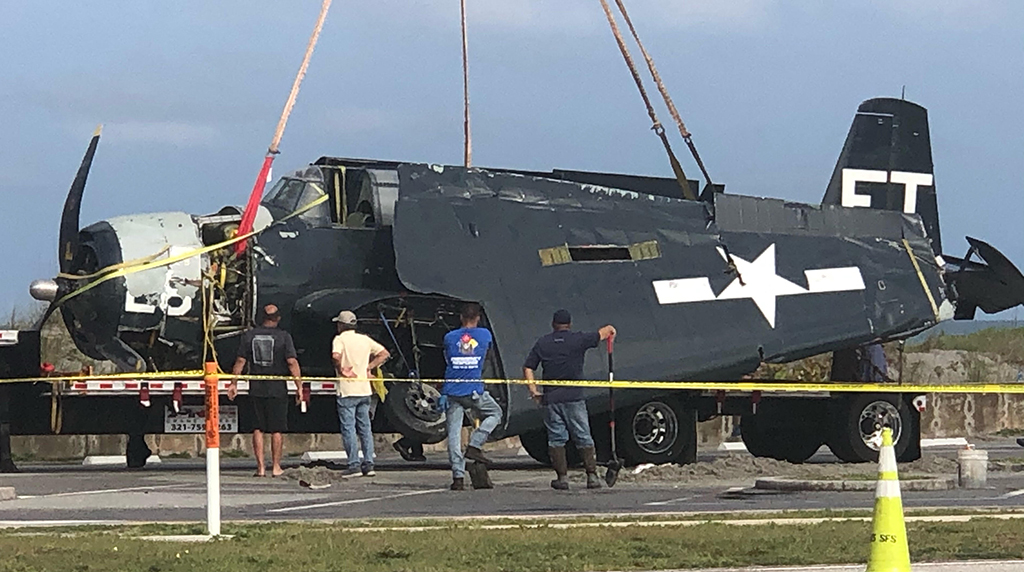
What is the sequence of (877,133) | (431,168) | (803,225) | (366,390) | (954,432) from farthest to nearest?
(954,432), (877,133), (803,225), (431,168), (366,390)

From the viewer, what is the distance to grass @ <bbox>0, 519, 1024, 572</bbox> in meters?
9.20

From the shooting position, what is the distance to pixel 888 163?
23.7 m

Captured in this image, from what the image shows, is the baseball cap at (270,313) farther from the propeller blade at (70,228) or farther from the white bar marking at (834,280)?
the white bar marking at (834,280)

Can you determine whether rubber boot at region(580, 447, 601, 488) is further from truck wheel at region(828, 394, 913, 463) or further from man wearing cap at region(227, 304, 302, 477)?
truck wheel at region(828, 394, 913, 463)

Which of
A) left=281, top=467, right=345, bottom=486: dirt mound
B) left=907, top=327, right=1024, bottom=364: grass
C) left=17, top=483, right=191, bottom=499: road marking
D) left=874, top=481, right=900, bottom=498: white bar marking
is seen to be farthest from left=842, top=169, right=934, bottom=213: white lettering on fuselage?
left=907, top=327, right=1024, bottom=364: grass

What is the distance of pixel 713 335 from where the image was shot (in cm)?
1981

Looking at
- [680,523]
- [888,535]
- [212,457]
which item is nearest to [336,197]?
[680,523]

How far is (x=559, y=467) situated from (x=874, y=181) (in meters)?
9.36

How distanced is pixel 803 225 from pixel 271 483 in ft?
25.3

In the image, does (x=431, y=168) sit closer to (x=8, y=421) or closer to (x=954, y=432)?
(x=8, y=421)

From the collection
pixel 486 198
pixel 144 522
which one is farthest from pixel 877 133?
pixel 144 522

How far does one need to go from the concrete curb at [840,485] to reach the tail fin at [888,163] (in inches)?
319

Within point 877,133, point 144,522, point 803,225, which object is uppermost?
point 877,133

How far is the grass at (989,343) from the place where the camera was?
138 ft
